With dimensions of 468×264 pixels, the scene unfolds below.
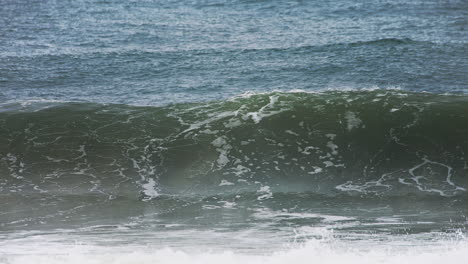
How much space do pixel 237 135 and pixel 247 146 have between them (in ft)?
1.41

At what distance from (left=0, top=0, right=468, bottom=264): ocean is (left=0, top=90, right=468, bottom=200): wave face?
0.13 ft

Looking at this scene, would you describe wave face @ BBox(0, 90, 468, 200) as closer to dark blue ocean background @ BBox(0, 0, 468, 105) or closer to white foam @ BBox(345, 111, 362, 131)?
white foam @ BBox(345, 111, 362, 131)

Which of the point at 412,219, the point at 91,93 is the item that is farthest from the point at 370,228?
the point at 91,93

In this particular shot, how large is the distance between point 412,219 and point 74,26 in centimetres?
1394

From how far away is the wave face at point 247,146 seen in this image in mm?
10703

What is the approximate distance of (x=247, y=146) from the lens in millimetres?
12062

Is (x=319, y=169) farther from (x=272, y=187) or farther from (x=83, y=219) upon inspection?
(x=83, y=219)

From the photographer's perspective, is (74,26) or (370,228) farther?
(74,26)

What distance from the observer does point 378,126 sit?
41.5 feet

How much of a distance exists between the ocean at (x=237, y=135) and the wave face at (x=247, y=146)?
0.04 m

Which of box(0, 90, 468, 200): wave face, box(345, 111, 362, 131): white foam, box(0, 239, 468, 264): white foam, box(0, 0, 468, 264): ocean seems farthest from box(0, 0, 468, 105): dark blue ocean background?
box(0, 239, 468, 264): white foam

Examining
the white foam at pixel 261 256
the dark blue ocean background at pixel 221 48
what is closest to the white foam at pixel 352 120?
the dark blue ocean background at pixel 221 48

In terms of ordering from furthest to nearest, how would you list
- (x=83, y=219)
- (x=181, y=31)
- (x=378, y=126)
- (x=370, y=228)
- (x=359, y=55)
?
(x=181, y=31), (x=359, y=55), (x=378, y=126), (x=83, y=219), (x=370, y=228)

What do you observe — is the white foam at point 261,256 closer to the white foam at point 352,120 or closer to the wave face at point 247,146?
the wave face at point 247,146
